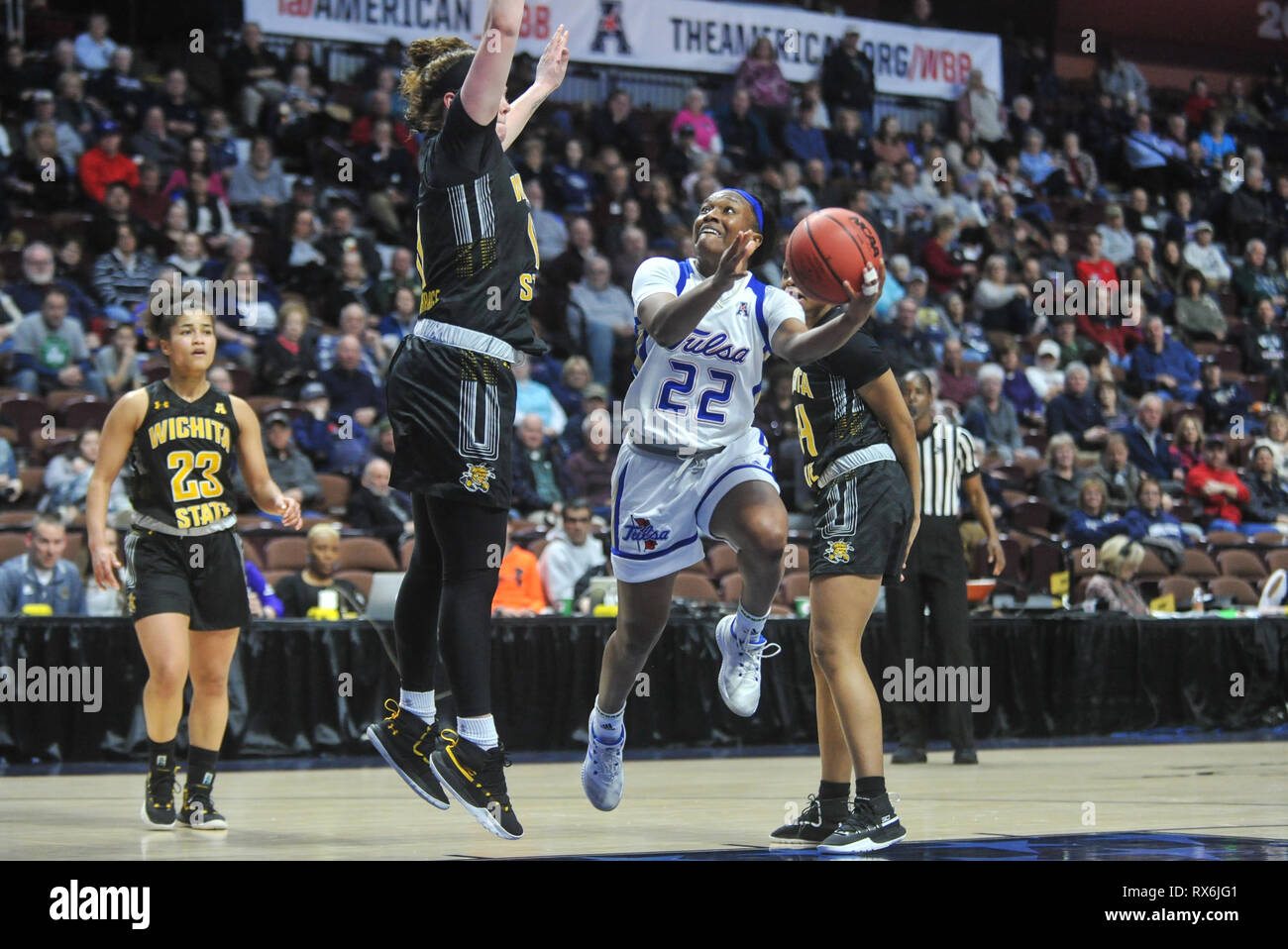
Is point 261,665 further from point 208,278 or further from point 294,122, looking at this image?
point 294,122

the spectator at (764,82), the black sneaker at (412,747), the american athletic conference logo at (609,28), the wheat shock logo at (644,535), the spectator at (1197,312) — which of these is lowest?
the black sneaker at (412,747)

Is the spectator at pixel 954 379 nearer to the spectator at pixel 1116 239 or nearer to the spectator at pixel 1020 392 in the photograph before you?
the spectator at pixel 1020 392

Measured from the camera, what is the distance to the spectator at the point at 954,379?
50.0 feet

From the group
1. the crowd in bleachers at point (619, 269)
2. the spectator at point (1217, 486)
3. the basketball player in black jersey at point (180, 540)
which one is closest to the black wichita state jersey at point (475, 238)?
the basketball player in black jersey at point (180, 540)

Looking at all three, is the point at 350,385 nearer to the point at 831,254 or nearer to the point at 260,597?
the point at 260,597

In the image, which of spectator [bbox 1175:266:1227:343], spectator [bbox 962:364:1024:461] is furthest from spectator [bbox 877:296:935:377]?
spectator [bbox 1175:266:1227:343]

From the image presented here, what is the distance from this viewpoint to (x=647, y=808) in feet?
22.2

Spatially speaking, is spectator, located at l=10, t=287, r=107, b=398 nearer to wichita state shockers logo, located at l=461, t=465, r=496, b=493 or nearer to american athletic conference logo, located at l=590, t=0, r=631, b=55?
american athletic conference logo, located at l=590, t=0, r=631, b=55

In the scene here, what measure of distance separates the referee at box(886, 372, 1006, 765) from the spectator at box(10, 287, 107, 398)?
6008 mm

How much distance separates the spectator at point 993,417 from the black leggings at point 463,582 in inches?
410

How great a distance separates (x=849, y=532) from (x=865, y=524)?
6 centimetres

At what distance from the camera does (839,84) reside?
18859 millimetres
